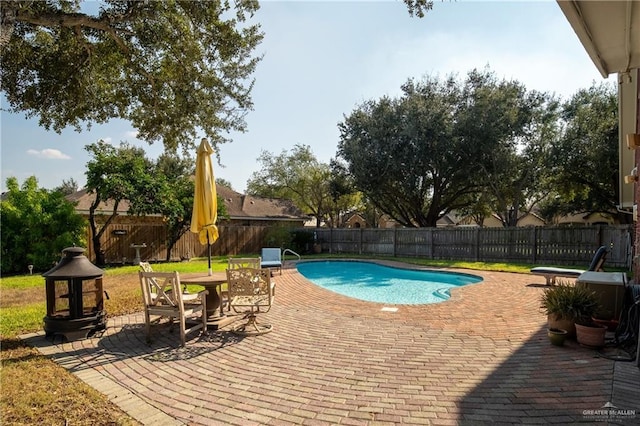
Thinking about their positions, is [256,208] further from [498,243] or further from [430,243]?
[498,243]

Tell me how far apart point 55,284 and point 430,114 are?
1792cm

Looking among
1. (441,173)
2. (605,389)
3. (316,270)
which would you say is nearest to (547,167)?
(441,173)

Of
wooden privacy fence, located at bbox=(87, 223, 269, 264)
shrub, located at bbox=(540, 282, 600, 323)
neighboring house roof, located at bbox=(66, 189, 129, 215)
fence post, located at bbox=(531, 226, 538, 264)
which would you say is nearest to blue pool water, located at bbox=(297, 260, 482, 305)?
shrub, located at bbox=(540, 282, 600, 323)

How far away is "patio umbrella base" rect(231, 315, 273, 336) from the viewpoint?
17.9ft

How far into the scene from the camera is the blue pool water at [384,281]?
33.8ft

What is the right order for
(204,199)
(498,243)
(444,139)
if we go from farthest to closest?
(444,139) < (498,243) < (204,199)

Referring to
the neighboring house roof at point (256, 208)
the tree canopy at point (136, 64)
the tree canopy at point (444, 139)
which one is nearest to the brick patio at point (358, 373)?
the tree canopy at point (136, 64)

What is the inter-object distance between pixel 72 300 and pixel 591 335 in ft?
24.0

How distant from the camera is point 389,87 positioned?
67.5ft

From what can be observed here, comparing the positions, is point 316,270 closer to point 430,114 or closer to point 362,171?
point 362,171

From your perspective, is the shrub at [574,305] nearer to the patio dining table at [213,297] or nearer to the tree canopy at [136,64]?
the patio dining table at [213,297]

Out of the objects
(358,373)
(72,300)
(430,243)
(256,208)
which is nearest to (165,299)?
(72,300)

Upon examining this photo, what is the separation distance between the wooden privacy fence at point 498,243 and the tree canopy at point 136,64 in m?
12.9

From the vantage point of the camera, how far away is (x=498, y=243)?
53.2 ft
